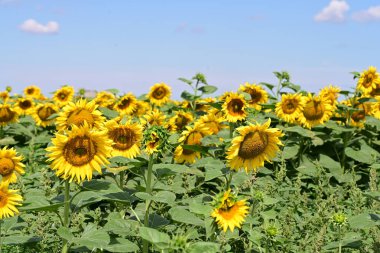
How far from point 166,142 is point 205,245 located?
1.31 meters

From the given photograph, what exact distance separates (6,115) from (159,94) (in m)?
2.49

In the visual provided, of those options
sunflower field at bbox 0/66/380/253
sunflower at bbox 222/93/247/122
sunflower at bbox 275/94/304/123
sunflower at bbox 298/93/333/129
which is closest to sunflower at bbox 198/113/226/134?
sunflower field at bbox 0/66/380/253

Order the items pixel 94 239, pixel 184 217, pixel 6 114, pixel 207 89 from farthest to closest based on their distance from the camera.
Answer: pixel 6 114 → pixel 207 89 → pixel 184 217 → pixel 94 239

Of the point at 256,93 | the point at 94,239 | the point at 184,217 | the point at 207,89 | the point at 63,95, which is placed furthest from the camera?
the point at 63,95

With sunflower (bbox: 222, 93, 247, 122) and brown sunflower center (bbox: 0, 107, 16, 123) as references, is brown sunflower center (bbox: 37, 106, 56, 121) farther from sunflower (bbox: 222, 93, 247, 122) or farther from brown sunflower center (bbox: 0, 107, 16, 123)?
sunflower (bbox: 222, 93, 247, 122)

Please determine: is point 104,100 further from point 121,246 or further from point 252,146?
point 121,246

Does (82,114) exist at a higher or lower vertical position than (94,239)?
higher

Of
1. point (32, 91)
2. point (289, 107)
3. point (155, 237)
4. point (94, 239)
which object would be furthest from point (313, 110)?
point (32, 91)

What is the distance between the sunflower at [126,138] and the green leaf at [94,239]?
0.91 m

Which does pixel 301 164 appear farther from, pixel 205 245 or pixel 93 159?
pixel 205 245

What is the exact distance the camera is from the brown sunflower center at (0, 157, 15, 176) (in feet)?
14.8

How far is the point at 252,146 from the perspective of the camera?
4281 millimetres

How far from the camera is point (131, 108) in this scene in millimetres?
8906

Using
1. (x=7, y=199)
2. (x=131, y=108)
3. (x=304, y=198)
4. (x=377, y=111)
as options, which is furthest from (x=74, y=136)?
(x=377, y=111)
